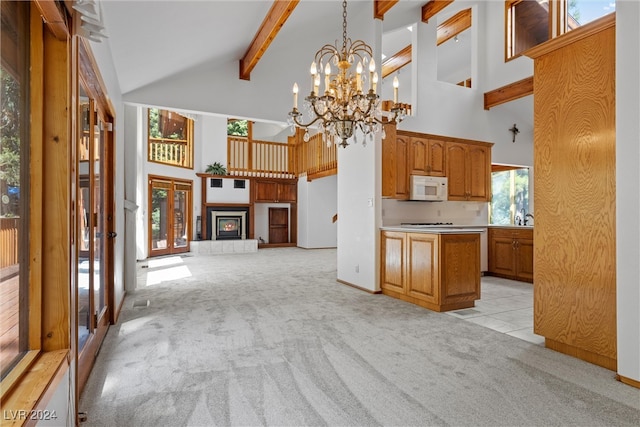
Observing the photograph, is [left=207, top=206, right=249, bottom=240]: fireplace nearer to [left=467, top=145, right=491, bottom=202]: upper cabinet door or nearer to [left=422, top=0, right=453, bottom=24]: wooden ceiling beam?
[left=467, top=145, right=491, bottom=202]: upper cabinet door

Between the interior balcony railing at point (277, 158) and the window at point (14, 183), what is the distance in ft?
27.2

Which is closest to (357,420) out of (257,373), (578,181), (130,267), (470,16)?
(257,373)

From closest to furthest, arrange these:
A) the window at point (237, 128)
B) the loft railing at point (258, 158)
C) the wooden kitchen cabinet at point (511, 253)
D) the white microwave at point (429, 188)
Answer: the white microwave at point (429, 188), the wooden kitchen cabinet at point (511, 253), the loft railing at point (258, 158), the window at point (237, 128)

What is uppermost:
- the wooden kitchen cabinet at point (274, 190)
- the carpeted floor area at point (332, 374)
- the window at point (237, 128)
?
the window at point (237, 128)

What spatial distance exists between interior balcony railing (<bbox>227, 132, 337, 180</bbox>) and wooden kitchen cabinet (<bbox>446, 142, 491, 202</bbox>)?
4380mm

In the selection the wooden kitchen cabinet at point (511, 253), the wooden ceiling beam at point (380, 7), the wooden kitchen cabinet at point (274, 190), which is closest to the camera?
the wooden ceiling beam at point (380, 7)

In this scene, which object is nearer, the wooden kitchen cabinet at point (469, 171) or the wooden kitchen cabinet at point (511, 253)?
the wooden kitchen cabinet at point (511, 253)

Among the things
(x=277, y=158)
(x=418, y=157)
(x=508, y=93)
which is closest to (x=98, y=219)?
(x=418, y=157)

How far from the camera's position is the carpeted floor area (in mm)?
1734

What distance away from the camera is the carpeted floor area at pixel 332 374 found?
1734 mm

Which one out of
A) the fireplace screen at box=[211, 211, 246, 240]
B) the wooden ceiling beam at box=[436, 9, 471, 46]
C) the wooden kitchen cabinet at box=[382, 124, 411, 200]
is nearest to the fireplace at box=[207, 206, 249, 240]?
the fireplace screen at box=[211, 211, 246, 240]

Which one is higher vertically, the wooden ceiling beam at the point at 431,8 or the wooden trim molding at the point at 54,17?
the wooden ceiling beam at the point at 431,8

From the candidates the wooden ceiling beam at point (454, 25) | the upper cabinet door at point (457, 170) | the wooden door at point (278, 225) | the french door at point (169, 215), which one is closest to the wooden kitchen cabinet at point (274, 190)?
the wooden door at point (278, 225)

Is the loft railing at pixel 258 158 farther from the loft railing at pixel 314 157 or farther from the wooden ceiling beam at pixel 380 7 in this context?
the wooden ceiling beam at pixel 380 7
